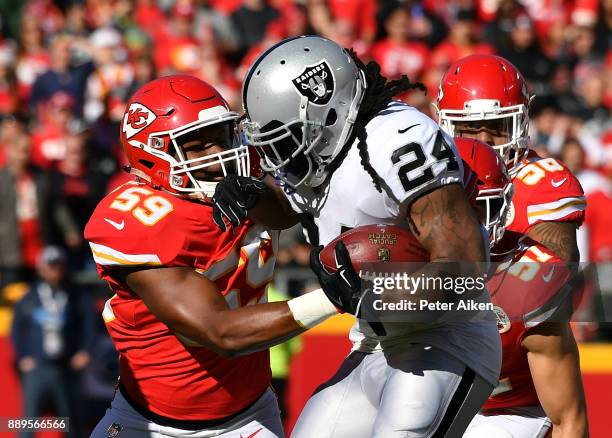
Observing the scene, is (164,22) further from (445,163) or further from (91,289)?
(445,163)

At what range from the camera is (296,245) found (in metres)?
7.77

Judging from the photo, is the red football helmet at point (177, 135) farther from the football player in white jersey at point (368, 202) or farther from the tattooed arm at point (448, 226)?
the tattooed arm at point (448, 226)

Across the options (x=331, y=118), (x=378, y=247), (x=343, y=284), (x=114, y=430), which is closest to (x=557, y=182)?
(x=331, y=118)

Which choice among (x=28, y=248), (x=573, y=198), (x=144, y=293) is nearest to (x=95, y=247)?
(x=144, y=293)

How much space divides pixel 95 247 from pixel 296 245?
4.07 m

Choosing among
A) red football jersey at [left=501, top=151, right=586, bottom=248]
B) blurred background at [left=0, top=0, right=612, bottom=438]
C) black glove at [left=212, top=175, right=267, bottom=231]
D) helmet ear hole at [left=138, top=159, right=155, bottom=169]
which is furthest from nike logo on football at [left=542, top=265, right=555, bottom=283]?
blurred background at [left=0, top=0, right=612, bottom=438]

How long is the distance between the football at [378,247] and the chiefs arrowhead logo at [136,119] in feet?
3.38

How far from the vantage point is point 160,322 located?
12.6 feet

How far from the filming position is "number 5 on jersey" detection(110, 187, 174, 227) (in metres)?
3.73

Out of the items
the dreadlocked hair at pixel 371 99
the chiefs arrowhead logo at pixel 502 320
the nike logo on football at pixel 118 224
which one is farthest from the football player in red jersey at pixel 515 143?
the nike logo on football at pixel 118 224

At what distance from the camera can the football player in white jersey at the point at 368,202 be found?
10.5 feet

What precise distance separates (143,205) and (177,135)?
287 millimetres

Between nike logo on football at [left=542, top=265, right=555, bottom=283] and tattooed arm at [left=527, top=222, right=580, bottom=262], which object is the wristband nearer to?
nike logo on football at [left=542, top=265, right=555, bottom=283]

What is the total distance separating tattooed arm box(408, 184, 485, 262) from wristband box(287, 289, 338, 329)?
333 mm
